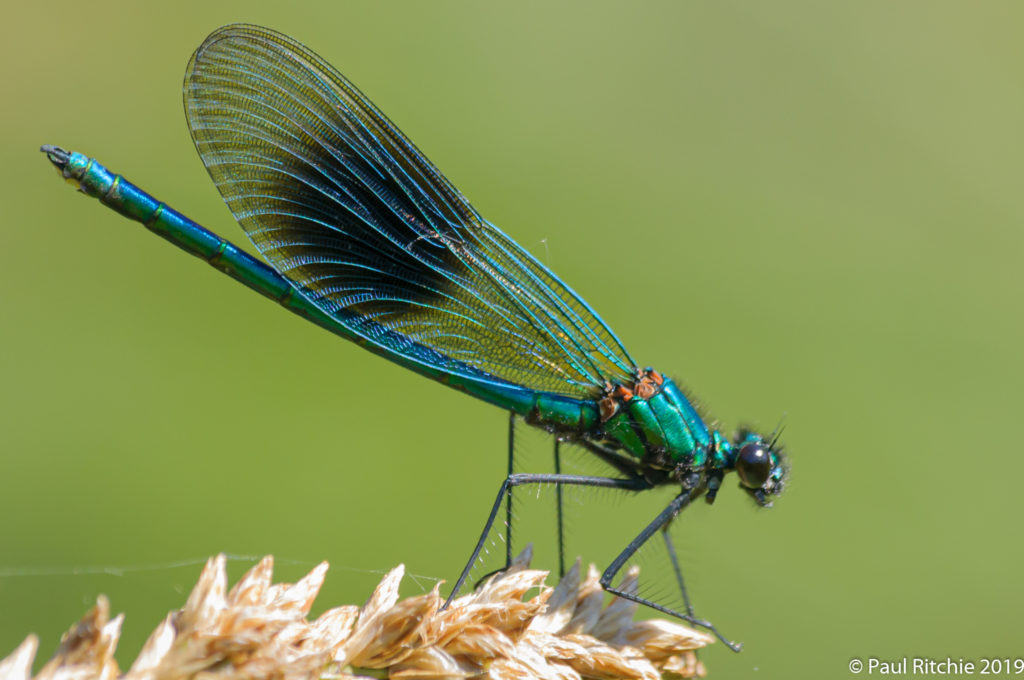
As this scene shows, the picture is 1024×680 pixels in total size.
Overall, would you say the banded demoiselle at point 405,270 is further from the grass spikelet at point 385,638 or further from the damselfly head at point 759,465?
the grass spikelet at point 385,638

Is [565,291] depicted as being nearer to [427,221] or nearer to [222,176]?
[427,221]

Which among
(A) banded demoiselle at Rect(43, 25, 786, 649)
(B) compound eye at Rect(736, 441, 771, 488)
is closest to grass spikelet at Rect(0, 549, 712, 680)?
(A) banded demoiselle at Rect(43, 25, 786, 649)

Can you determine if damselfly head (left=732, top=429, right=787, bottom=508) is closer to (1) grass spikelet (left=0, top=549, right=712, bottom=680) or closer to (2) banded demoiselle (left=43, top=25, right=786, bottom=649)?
(2) banded demoiselle (left=43, top=25, right=786, bottom=649)

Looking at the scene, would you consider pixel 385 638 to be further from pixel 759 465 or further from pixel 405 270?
pixel 759 465

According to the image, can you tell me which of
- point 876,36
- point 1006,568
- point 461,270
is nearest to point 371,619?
point 461,270

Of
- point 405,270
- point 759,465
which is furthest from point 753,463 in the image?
point 405,270
